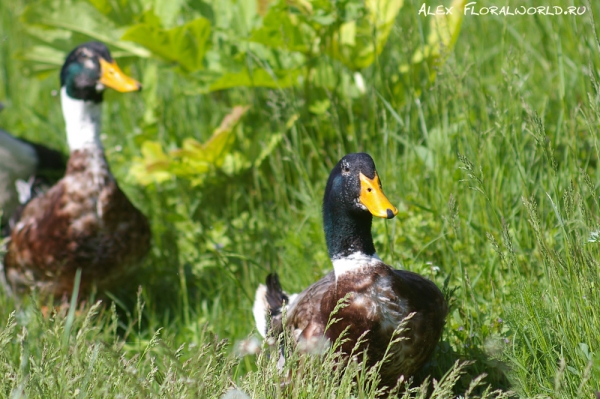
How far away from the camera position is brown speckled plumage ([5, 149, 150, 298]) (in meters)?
3.71

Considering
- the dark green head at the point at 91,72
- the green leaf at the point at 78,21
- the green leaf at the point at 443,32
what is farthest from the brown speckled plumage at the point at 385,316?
the green leaf at the point at 78,21

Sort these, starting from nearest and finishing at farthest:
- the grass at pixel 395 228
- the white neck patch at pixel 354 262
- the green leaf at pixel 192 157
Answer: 1. the grass at pixel 395 228
2. the white neck patch at pixel 354 262
3. the green leaf at pixel 192 157

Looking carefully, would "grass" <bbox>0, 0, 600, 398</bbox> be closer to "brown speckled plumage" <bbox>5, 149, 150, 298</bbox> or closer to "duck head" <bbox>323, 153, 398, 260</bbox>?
"brown speckled plumage" <bbox>5, 149, 150, 298</bbox>

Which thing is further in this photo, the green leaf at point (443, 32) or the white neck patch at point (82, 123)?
the white neck patch at point (82, 123)

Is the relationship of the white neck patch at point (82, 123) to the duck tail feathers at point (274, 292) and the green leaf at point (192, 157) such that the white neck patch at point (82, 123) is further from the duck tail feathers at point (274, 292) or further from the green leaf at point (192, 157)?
the duck tail feathers at point (274, 292)

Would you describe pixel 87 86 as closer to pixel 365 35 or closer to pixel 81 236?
pixel 81 236

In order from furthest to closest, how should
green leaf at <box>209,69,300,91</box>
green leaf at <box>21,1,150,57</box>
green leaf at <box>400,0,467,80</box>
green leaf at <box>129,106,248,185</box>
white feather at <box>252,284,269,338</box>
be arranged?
green leaf at <box>21,1,150,57</box>
green leaf at <box>129,106,248,185</box>
green leaf at <box>209,69,300,91</box>
green leaf at <box>400,0,467,80</box>
white feather at <box>252,284,269,338</box>

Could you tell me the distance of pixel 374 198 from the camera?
258 centimetres

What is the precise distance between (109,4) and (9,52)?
7.48 feet

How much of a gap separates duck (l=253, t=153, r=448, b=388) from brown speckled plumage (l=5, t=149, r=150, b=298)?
1.24 meters

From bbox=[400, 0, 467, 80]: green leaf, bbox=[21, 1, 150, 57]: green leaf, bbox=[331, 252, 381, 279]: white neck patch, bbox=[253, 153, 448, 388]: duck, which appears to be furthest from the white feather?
bbox=[21, 1, 150, 57]: green leaf

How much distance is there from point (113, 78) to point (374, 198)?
1.78 meters

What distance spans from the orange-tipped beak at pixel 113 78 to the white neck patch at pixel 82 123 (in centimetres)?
18

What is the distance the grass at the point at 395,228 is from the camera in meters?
2.43
